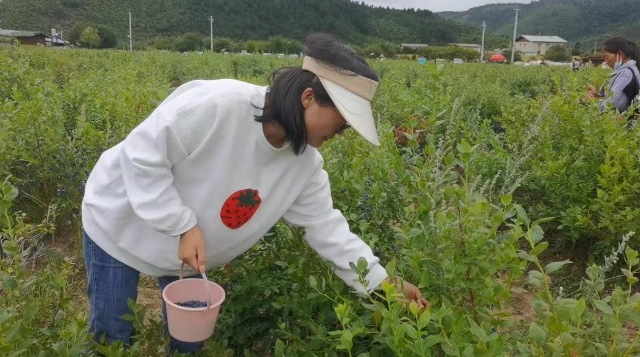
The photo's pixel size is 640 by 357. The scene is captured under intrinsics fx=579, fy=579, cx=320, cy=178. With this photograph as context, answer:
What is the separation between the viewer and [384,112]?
4.74 metres

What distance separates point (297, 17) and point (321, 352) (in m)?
81.4

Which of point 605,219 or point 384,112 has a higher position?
point 384,112

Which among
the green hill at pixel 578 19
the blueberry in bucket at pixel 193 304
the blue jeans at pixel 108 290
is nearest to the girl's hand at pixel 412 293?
the blueberry in bucket at pixel 193 304

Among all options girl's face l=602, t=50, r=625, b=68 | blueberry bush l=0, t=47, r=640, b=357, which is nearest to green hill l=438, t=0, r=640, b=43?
girl's face l=602, t=50, r=625, b=68

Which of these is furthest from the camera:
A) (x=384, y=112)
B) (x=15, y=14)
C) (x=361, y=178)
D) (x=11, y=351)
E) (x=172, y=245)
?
(x=15, y=14)

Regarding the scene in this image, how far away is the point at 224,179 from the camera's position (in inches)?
61.0

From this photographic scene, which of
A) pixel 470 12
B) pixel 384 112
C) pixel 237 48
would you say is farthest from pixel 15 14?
pixel 470 12

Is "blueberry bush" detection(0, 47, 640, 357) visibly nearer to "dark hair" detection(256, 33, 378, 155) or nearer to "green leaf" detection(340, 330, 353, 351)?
"green leaf" detection(340, 330, 353, 351)

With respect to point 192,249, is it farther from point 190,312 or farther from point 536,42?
point 536,42

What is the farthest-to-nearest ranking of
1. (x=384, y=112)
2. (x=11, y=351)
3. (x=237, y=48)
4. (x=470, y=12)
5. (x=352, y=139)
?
(x=470, y=12) → (x=237, y=48) → (x=384, y=112) → (x=352, y=139) → (x=11, y=351)

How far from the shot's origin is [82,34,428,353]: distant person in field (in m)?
1.41

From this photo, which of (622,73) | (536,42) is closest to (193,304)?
(622,73)

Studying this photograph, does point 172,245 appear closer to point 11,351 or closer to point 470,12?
point 11,351

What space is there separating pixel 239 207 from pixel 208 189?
0.10 m
